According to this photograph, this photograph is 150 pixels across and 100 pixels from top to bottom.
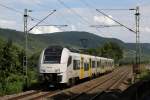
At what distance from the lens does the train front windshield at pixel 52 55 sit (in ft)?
112

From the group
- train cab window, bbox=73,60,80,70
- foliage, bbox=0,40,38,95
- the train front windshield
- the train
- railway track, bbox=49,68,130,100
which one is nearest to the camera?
railway track, bbox=49,68,130,100

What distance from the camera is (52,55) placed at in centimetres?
3444

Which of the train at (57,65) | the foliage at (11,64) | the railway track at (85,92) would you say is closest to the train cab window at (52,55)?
the train at (57,65)

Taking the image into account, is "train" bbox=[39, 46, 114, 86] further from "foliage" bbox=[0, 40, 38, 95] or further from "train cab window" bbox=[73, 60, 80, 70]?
"foliage" bbox=[0, 40, 38, 95]

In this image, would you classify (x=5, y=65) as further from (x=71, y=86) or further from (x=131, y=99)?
(x=131, y=99)

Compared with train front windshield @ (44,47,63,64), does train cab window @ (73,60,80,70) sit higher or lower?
lower

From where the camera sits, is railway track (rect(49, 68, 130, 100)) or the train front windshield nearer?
railway track (rect(49, 68, 130, 100))

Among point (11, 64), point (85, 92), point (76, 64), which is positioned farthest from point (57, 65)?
point (11, 64)

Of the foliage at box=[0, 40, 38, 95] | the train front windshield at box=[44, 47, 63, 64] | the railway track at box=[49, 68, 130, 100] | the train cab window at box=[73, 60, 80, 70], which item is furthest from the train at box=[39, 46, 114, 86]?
the foliage at box=[0, 40, 38, 95]

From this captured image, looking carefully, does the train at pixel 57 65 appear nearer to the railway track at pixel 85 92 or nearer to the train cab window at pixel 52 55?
the train cab window at pixel 52 55

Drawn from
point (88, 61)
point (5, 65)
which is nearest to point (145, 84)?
point (88, 61)

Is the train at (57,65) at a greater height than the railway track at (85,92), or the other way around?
the train at (57,65)

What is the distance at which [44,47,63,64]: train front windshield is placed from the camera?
3416 centimetres

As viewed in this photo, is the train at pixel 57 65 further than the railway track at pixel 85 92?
Yes
